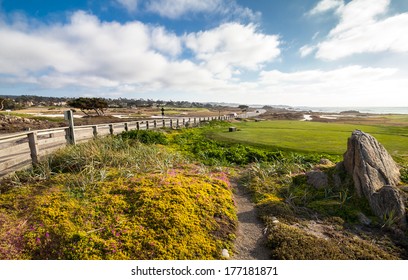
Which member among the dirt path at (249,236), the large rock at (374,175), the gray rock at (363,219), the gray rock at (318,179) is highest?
the large rock at (374,175)

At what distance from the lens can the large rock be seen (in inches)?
171

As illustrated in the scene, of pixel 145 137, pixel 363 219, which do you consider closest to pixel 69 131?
pixel 145 137

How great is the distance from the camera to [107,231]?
3488mm

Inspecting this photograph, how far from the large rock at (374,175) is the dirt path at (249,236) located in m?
2.66

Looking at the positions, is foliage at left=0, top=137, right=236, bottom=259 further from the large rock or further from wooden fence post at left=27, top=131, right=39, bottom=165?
the large rock

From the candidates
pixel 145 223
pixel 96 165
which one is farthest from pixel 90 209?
pixel 96 165

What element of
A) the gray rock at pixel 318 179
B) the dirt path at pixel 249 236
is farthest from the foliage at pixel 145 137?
the gray rock at pixel 318 179

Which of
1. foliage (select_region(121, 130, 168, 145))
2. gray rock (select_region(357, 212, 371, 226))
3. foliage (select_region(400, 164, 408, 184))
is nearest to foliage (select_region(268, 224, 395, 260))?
gray rock (select_region(357, 212, 371, 226))

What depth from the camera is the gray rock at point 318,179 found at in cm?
572

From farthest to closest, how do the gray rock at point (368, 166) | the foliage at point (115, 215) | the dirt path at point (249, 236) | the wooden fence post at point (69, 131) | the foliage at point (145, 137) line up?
1. the foliage at point (145, 137)
2. the wooden fence post at point (69, 131)
3. the gray rock at point (368, 166)
4. the dirt path at point (249, 236)
5. the foliage at point (115, 215)

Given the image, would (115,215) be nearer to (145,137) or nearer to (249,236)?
(249,236)

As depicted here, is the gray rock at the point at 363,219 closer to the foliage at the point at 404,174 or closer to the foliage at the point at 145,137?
the foliage at the point at 404,174

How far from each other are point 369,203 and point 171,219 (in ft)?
14.8

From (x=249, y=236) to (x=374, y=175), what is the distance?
12.4 ft
